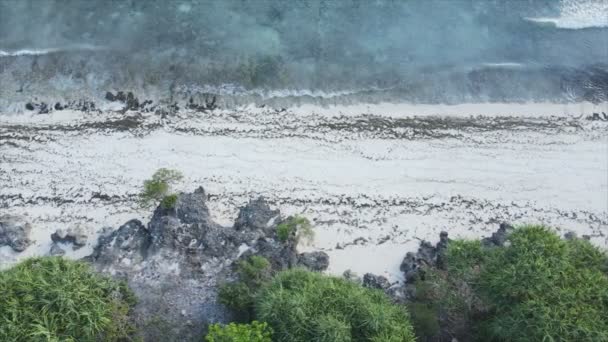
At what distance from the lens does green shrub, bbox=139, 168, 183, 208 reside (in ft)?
78.8

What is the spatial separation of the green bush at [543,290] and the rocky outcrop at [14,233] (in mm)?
18388

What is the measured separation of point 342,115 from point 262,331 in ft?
42.5

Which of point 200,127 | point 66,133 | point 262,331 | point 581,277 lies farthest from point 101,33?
point 581,277

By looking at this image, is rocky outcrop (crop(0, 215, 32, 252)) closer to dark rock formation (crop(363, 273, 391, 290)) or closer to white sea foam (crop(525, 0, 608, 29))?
dark rock formation (crop(363, 273, 391, 290))

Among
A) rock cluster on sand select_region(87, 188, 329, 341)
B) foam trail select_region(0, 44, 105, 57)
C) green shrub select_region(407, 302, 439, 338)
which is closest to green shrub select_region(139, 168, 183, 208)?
rock cluster on sand select_region(87, 188, 329, 341)

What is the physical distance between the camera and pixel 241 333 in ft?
59.9

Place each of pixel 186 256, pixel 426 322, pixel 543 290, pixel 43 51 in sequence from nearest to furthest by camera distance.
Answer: pixel 543 290, pixel 426 322, pixel 186 256, pixel 43 51

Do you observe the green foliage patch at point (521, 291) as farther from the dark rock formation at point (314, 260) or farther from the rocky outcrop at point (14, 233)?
the rocky outcrop at point (14, 233)

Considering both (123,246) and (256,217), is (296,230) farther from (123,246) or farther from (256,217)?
(123,246)

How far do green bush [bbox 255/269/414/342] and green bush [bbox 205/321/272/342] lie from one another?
562mm

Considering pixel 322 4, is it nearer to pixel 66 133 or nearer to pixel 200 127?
pixel 200 127

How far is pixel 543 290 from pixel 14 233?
2077cm

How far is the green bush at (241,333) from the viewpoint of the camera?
1811 centimetres

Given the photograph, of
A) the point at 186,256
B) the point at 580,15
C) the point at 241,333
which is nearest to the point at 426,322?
the point at 241,333
